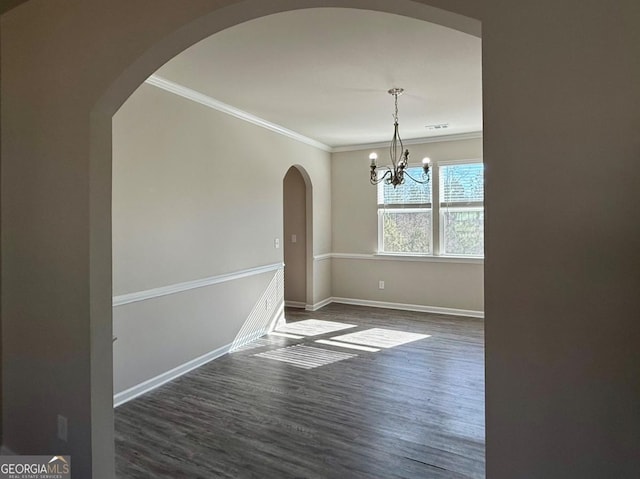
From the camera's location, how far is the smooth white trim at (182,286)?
2987 millimetres

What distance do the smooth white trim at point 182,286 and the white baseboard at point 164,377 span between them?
2.38 feet

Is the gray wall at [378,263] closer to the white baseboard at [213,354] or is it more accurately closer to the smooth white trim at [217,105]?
the white baseboard at [213,354]

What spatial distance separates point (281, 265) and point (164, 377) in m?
2.18

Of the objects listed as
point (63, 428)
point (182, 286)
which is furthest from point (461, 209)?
point (63, 428)

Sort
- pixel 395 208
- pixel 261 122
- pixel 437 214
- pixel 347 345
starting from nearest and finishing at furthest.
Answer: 1. pixel 347 345
2. pixel 261 122
3. pixel 437 214
4. pixel 395 208

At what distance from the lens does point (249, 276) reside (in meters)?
4.50

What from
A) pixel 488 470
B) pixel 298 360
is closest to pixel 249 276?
pixel 298 360

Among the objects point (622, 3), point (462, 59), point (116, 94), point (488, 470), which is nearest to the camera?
point (622, 3)

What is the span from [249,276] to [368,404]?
2168mm

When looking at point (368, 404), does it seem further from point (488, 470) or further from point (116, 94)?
point (116, 94)

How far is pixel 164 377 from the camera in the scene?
11.0 feet

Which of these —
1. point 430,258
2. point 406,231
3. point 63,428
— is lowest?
point 63,428

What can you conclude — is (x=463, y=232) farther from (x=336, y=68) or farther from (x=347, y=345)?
(x=336, y=68)

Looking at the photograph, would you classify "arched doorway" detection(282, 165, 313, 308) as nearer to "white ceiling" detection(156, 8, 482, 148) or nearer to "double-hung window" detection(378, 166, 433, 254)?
"double-hung window" detection(378, 166, 433, 254)
